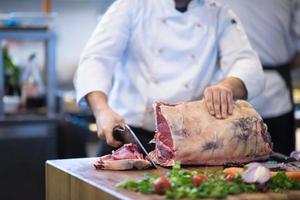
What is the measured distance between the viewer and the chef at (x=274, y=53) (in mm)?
3117

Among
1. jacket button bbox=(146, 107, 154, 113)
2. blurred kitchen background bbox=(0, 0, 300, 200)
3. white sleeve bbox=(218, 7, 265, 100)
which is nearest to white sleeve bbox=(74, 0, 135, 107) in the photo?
jacket button bbox=(146, 107, 154, 113)

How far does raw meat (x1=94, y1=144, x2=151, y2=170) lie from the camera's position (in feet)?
6.32

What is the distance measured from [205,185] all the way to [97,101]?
2.43 ft

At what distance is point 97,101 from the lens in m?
2.25

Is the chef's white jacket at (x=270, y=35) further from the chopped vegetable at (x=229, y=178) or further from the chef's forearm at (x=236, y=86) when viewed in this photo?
the chopped vegetable at (x=229, y=178)

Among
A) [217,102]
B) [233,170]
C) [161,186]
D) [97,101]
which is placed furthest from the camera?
[97,101]

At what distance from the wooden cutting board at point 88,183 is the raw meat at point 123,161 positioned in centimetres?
2

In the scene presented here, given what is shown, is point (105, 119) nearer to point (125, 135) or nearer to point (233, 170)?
point (125, 135)

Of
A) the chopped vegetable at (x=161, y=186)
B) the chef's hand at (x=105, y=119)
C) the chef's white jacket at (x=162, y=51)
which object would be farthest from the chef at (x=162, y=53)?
the chopped vegetable at (x=161, y=186)

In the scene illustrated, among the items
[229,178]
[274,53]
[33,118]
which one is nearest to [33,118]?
[33,118]

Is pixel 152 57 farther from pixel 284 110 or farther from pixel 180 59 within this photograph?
pixel 284 110

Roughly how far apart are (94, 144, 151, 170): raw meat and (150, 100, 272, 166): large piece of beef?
0.07 m

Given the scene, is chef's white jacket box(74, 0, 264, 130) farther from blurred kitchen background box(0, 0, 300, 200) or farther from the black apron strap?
blurred kitchen background box(0, 0, 300, 200)

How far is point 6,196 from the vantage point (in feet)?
13.6
